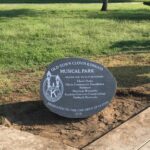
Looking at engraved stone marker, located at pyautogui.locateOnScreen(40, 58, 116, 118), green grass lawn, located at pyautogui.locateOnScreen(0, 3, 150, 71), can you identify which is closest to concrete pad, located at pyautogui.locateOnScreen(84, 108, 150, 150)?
engraved stone marker, located at pyautogui.locateOnScreen(40, 58, 116, 118)

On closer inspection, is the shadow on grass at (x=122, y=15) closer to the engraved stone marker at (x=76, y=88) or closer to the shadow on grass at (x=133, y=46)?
the shadow on grass at (x=133, y=46)

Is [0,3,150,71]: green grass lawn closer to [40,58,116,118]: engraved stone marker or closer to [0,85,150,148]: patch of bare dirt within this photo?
[0,85,150,148]: patch of bare dirt

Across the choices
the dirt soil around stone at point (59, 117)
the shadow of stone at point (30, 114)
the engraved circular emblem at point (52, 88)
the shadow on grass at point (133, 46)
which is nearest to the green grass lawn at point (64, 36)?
the shadow on grass at point (133, 46)

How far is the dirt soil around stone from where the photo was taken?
5730mm

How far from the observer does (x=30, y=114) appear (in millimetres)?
6266

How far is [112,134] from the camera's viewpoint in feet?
18.4

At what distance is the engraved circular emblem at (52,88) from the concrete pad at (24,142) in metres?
0.72

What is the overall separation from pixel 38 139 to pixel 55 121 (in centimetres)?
66

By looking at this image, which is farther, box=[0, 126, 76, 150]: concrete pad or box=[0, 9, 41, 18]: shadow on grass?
box=[0, 9, 41, 18]: shadow on grass

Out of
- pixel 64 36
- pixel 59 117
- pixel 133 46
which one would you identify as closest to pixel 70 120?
pixel 59 117

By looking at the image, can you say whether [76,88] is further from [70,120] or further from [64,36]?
[64,36]

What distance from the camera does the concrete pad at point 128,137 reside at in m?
5.30

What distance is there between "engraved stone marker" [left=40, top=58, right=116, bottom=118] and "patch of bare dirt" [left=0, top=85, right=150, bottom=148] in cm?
13

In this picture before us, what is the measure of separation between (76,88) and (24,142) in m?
1.19
